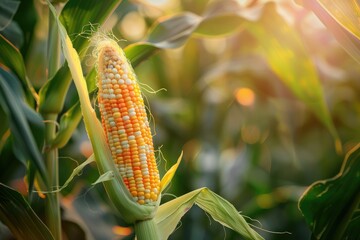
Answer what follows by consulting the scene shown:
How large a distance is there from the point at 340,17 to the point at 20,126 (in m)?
0.49

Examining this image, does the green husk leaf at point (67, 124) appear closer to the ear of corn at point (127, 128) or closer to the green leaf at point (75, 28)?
the green leaf at point (75, 28)

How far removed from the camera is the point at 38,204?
1.06 m

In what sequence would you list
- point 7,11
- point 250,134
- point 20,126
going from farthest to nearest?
point 250,134
point 7,11
point 20,126

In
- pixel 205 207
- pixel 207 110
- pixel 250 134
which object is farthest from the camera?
pixel 250 134

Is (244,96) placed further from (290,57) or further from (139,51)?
(139,51)

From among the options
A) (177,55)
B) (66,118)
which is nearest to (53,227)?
(66,118)

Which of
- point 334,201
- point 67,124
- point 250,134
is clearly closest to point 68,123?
point 67,124

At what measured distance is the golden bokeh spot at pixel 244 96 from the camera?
1.56 metres

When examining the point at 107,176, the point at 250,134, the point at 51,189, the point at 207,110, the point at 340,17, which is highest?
the point at 340,17

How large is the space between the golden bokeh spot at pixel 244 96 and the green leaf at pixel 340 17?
80cm

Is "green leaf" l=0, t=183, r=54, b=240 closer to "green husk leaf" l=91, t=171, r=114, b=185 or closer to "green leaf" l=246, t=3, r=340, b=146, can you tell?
"green husk leaf" l=91, t=171, r=114, b=185

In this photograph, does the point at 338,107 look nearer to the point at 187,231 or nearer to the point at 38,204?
the point at 187,231

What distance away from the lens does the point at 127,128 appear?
67cm

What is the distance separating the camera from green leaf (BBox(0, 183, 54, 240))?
2.64 ft
